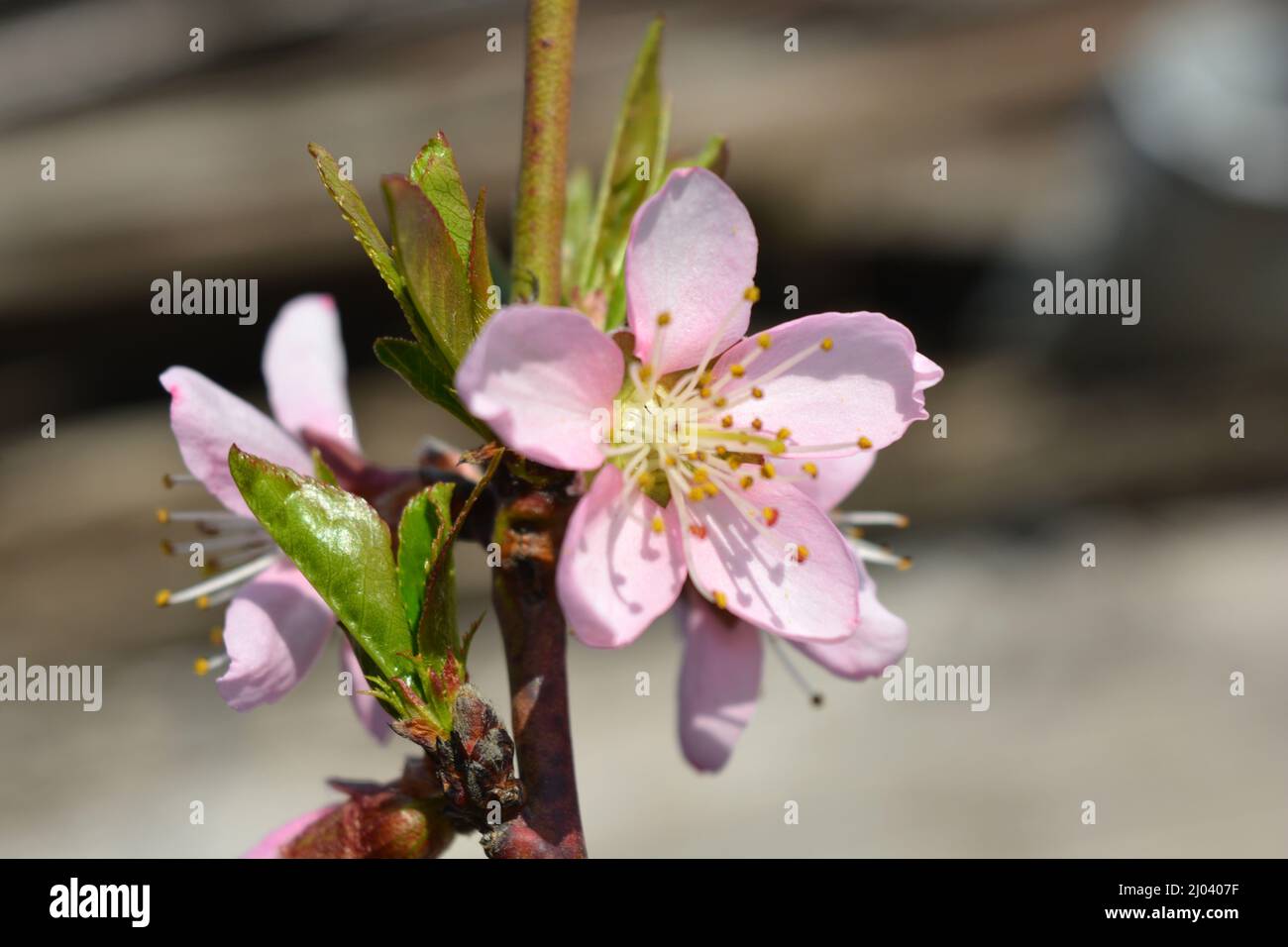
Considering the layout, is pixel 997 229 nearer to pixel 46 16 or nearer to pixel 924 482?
pixel 924 482

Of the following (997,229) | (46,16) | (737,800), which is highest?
(46,16)

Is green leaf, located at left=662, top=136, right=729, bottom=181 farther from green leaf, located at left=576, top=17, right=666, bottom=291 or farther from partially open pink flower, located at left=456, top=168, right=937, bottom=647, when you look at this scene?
partially open pink flower, located at left=456, top=168, right=937, bottom=647

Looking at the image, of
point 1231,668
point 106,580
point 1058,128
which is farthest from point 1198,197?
point 106,580

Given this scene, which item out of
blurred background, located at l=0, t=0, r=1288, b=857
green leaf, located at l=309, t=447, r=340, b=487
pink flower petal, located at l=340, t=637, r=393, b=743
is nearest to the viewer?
green leaf, located at l=309, t=447, r=340, b=487

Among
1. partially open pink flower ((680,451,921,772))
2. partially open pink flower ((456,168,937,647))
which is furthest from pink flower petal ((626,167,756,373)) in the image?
partially open pink flower ((680,451,921,772))

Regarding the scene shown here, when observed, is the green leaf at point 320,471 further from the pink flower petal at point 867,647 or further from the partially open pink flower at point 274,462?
the pink flower petal at point 867,647

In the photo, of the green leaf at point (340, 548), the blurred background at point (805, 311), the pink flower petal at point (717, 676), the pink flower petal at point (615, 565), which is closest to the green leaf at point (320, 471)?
the green leaf at point (340, 548)

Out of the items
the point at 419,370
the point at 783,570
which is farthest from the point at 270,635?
the point at 783,570
